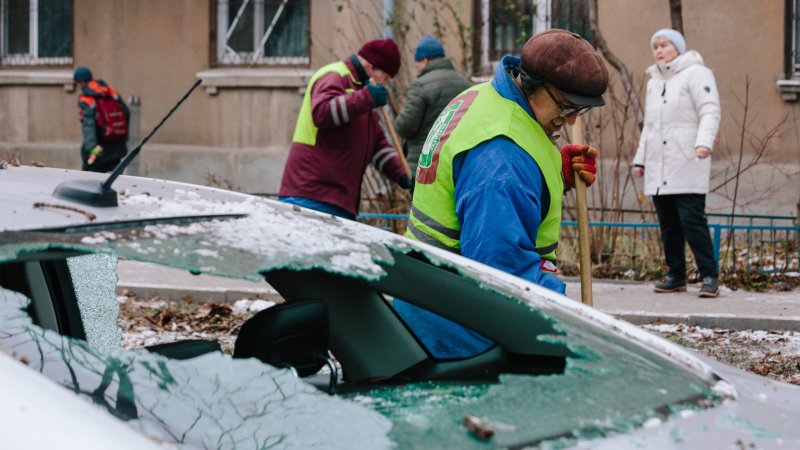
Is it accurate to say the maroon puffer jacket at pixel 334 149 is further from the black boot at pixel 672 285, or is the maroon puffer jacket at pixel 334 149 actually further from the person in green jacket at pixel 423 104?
the black boot at pixel 672 285

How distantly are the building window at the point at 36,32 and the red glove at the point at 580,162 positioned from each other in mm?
13085

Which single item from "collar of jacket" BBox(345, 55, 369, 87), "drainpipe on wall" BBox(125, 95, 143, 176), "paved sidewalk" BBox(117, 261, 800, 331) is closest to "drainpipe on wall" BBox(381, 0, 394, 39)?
"drainpipe on wall" BBox(125, 95, 143, 176)

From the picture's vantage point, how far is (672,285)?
873 cm

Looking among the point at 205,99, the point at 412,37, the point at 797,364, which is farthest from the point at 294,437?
the point at 205,99

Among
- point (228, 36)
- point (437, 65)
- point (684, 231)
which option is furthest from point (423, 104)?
point (228, 36)

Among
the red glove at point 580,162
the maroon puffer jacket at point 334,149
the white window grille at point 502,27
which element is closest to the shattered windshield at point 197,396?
the red glove at point 580,162

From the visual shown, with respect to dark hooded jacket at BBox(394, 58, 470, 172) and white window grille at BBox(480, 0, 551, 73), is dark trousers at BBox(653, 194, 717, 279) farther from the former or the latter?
white window grille at BBox(480, 0, 551, 73)

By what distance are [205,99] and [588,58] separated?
470 inches

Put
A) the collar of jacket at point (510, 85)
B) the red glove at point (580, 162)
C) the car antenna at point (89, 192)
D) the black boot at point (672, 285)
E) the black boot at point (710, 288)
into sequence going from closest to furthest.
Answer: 1. the car antenna at point (89, 192)
2. the collar of jacket at point (510, 85)
3. the red glove at point (580, 162)
4. the black boot at point (710, 288)
5. the black boot at point (672, 285)

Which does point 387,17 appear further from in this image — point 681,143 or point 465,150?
point 465,150

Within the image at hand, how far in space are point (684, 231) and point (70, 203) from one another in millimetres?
6331

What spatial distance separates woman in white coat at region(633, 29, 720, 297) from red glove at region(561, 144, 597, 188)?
4145 millimetres

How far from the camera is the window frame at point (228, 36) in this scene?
15.1m

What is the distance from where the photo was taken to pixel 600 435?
2242 mm
